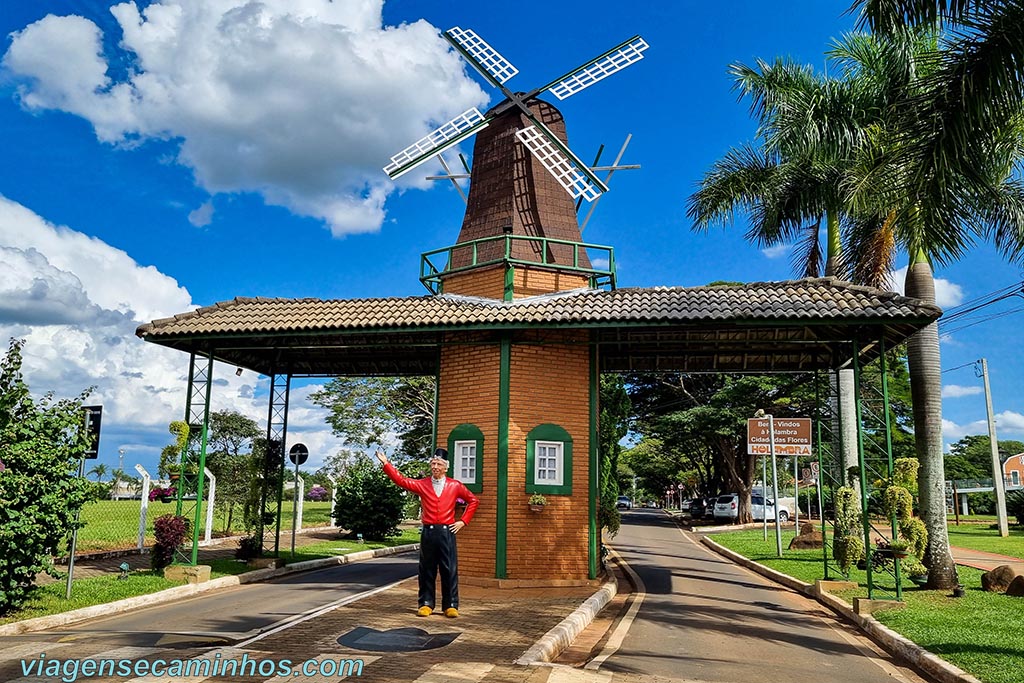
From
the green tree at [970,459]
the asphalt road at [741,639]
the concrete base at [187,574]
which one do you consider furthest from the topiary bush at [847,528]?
the green tree at [970,459]

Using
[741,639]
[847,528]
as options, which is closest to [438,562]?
[741,639]

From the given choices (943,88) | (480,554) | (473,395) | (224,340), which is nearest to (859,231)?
(943,88)

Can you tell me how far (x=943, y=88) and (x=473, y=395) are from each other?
8841mm

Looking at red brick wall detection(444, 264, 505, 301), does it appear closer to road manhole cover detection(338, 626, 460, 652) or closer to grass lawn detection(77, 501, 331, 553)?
grass lawn detection(77, 501, 331, 553)

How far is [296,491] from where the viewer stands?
23844 mm

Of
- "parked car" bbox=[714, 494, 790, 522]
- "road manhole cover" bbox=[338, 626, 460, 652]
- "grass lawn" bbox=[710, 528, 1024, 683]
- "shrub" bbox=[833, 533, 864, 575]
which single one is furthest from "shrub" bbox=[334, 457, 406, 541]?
"parked car" bbox=[714, 494, 790, 522]

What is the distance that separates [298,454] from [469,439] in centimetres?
658

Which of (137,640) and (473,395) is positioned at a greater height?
(473,395)

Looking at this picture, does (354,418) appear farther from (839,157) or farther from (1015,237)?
(1015,237)

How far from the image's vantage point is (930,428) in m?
13.8

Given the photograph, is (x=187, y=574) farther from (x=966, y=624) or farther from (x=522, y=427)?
(x=966, y=624)

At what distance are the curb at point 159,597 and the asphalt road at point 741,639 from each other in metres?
7.07

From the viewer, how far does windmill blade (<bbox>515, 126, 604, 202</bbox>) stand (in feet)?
61.3

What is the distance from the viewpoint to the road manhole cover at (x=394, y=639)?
7699mm
